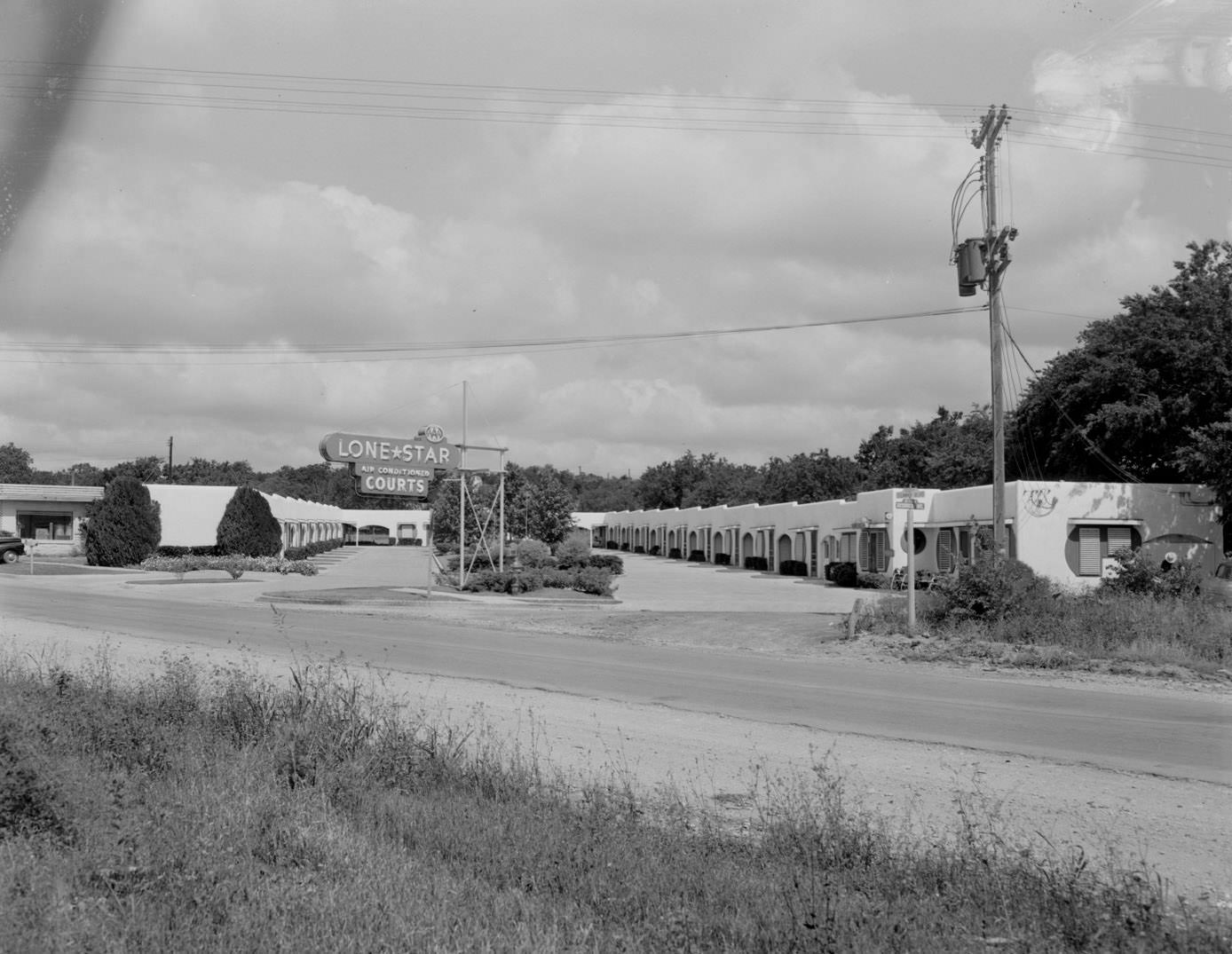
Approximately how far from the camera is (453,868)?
541 cm

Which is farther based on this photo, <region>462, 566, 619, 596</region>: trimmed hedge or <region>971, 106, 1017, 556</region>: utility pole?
<region>462, 566, 619, 596</region>: trimmed hedge

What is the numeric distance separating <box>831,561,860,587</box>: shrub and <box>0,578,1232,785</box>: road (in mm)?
23122

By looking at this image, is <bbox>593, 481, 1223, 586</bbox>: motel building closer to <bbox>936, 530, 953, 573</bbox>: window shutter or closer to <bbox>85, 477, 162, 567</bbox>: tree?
<bbox>936, 530, 953, 573</bbox>: window shutter

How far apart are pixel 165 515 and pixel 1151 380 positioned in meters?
42.7

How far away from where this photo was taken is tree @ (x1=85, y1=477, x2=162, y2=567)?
47.6m

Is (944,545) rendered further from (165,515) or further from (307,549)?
(307,549)

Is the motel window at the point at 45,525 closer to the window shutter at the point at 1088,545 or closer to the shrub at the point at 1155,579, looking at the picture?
the window shutter at the point at 1088,545

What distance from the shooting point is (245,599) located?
31.5m

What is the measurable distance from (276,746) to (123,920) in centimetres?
279

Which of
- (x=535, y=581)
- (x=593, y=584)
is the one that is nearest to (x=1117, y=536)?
(x=593, y=584)

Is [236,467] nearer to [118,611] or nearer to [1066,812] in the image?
[118,611]

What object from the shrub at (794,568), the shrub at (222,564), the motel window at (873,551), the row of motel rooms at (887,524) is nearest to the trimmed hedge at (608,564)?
the row of motel rooms at (887,524)

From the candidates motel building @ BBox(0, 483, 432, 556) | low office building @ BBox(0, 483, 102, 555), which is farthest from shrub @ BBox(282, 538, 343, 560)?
low office building @ BBox(0, 483, 102, 555)

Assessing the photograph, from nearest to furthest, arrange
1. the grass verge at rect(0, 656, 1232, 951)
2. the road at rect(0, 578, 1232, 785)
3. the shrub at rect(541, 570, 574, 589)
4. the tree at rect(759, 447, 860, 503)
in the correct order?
the grass verge at rect(0, 656, 1232, 951)
the road at rect(0, 578, 1232, 785)
the shrub at rect(541, 570, 574, 589)
the tree at rect(759, 447, 860, 503)
